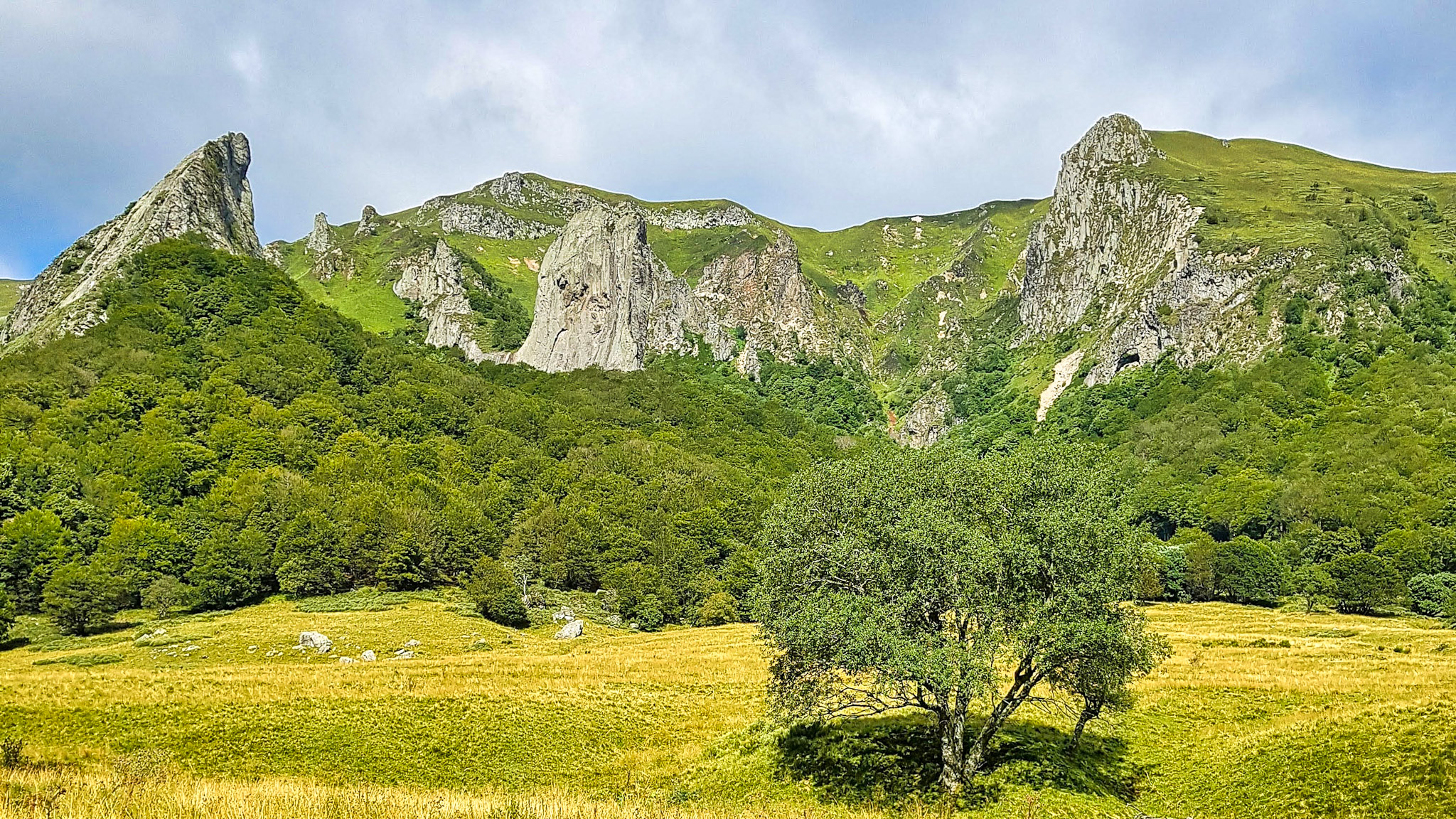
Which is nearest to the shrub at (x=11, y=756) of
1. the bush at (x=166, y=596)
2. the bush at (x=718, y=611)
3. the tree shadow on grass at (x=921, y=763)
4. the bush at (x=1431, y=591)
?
the tree shadow on grass at (x=921, y=763)

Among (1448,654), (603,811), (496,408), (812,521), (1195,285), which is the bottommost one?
(1448,654)

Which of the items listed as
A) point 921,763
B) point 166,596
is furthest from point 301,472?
point 921,763

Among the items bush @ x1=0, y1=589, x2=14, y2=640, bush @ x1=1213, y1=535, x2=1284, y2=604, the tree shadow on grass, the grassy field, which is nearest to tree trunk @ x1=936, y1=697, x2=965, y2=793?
the tree shadow on grass

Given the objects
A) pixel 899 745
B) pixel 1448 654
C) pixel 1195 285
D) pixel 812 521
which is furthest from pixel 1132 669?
pixel 1195 285

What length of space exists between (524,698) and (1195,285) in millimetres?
205219

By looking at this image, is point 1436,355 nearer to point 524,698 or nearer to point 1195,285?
point 1195,285

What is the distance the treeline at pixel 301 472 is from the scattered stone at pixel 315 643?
940 inches

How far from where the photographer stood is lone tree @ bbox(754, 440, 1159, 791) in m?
20.4

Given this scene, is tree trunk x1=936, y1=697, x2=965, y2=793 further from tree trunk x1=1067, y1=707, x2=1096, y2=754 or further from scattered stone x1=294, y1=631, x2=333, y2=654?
scattered stone x1=294, y1=631, x2=333, y2=654

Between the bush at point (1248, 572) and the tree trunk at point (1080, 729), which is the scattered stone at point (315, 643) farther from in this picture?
the bush at point (1248, 572)

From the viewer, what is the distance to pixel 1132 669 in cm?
2316

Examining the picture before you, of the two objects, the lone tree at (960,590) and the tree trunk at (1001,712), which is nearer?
the lone tree at (960,590)

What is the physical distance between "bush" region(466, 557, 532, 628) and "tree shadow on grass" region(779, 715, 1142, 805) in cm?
5808

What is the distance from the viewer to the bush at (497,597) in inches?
3155
